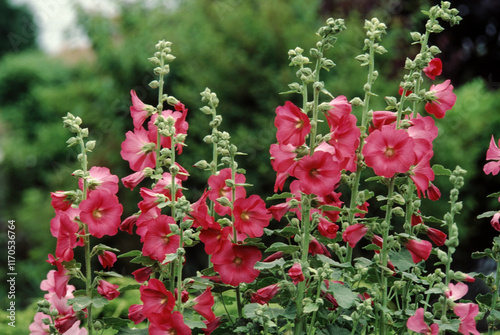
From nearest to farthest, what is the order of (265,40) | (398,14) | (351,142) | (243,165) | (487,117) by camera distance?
(351,142)
(243,165)
(265,40)
(487,117)
(398,14)

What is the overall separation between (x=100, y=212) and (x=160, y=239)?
0.55 ft

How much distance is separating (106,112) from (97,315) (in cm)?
433

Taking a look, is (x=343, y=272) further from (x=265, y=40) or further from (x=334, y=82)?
(x=265, y=40)

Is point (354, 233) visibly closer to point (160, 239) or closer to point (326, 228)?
point (326, 228)

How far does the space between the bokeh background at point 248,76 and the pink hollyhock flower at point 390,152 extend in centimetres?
381

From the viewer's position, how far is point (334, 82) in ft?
18.4

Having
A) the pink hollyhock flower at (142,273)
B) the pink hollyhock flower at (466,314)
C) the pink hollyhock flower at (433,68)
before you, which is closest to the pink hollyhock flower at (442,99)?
the pink hollyhock flower at (433,68)

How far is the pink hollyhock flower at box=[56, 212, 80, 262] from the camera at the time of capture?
1.50m

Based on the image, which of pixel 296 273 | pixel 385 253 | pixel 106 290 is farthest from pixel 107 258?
pixel 385 253

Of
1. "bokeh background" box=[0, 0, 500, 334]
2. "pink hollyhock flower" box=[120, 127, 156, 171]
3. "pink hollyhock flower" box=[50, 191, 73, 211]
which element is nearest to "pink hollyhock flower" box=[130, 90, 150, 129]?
"pink hollyhock flower" box=[120, 127, 156, 171]

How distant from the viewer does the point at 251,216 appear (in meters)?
1.54

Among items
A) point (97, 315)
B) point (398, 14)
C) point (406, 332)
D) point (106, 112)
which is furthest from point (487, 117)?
point (406, 332)

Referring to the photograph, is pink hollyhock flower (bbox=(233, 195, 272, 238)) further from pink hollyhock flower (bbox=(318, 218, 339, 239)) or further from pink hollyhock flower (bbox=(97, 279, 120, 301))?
pink hollyhock flower (bbox=(97, 279, 120, 301))

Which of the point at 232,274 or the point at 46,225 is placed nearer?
the point at 232,274
